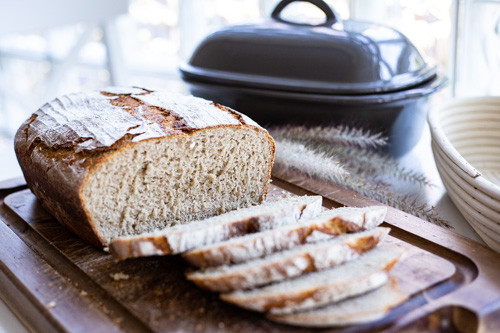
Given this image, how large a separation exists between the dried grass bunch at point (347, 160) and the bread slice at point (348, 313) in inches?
29.4

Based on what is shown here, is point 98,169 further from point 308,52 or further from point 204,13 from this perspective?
point 204,13

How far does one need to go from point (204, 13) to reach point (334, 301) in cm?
396

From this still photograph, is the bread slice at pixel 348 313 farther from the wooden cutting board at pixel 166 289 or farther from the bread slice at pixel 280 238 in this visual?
the bread slice at pixel 280 238

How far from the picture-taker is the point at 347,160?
2.45m

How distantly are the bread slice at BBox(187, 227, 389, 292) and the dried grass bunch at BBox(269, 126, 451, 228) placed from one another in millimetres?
624

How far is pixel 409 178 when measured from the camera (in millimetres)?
2318

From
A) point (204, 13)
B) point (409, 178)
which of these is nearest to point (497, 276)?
point (409, 178)

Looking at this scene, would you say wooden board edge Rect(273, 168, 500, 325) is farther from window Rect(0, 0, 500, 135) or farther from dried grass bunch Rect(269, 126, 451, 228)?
window Rect(0, 0, 500, 135)

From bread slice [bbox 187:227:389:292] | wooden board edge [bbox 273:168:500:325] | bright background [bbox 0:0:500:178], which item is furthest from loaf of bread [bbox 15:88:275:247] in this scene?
bright background [bbox 0:0:500:178]

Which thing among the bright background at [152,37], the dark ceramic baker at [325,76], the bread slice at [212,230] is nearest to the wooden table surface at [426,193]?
the bright background at [152,37]

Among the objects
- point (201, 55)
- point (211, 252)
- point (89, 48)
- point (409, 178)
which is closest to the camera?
point (211, 252)

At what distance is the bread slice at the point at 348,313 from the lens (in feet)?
4.36

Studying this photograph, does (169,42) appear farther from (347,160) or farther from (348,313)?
(348,313)

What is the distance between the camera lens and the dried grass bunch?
219 cm
